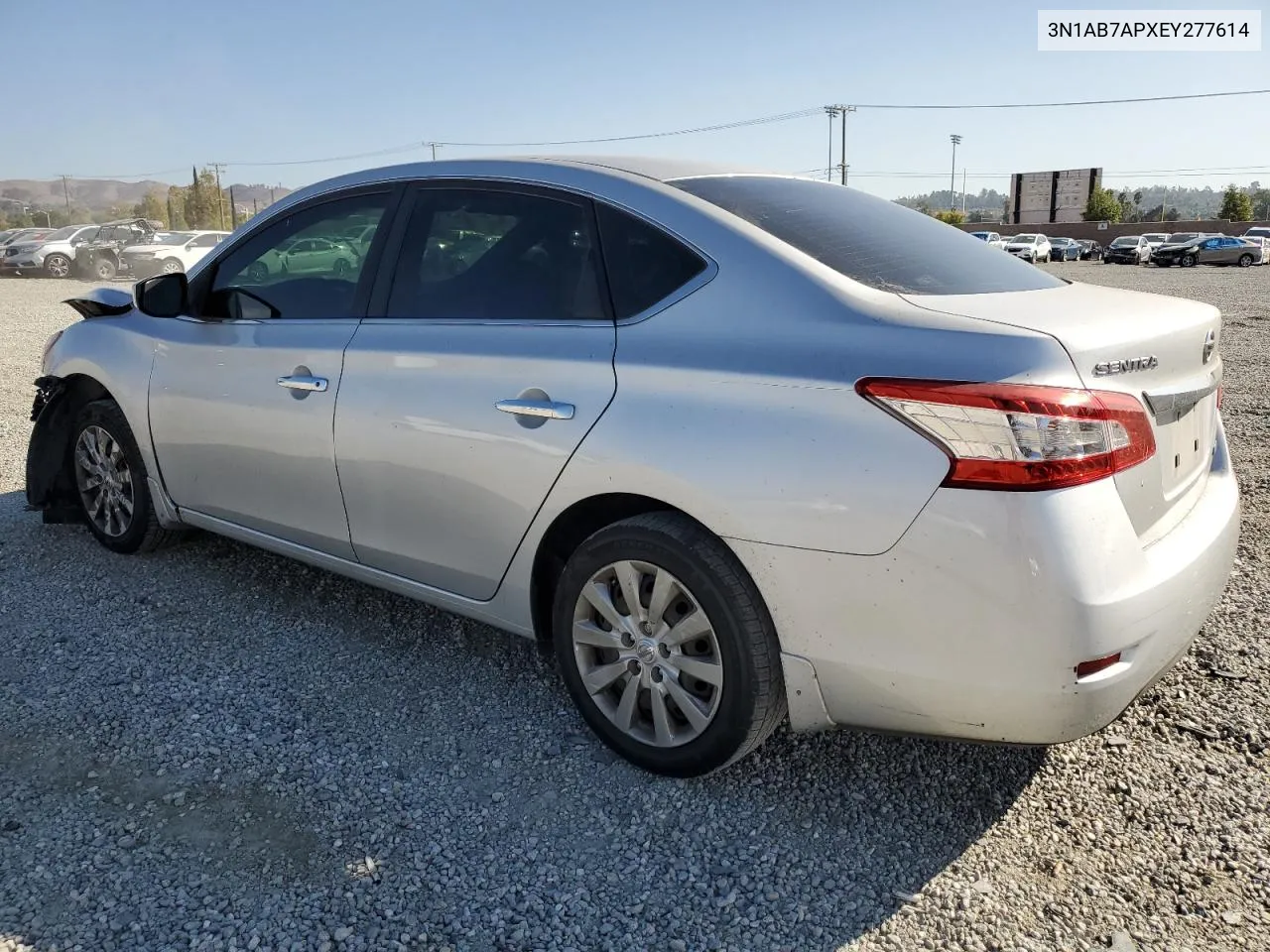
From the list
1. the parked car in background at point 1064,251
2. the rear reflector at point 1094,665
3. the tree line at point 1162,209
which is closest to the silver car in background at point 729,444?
the rear reflector at point 1094,665

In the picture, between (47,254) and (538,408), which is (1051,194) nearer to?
(47,254)

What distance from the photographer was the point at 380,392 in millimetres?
3275

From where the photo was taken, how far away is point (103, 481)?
A: 15.3ft

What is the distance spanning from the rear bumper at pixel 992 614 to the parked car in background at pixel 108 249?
3136 centimetres

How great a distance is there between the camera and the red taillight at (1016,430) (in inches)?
84.3

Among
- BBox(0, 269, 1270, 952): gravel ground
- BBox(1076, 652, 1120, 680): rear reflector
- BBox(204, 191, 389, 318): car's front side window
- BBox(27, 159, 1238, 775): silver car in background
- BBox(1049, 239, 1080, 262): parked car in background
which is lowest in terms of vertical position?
BBox(1049, 239, 1080, 262): parked car in background

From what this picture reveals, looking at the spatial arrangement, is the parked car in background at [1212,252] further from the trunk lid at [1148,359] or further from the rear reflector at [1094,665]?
the rear reflector at [1094,665]

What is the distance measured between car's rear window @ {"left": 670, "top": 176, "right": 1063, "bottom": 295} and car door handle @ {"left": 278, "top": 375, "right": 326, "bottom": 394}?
4.65 ft

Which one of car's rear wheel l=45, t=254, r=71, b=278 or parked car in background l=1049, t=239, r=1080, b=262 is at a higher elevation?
car's rear wheel l=45, t=254, r=71, b=278

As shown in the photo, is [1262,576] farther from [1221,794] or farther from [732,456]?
[732,456]

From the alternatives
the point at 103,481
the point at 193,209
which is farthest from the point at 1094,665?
the point at 193,209

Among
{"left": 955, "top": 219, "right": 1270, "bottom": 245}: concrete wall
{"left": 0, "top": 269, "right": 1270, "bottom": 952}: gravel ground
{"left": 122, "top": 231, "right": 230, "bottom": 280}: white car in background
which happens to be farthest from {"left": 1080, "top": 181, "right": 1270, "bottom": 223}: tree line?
{"left": 0, "top": 269, "right": 1270, "bottom": 952}: gravel ground

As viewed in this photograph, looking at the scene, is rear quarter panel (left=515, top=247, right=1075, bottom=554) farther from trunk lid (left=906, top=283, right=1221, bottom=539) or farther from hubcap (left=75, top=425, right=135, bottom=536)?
hubcap (left=75, top=425, right=135, bottom=536)

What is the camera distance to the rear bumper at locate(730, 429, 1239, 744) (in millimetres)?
2154
